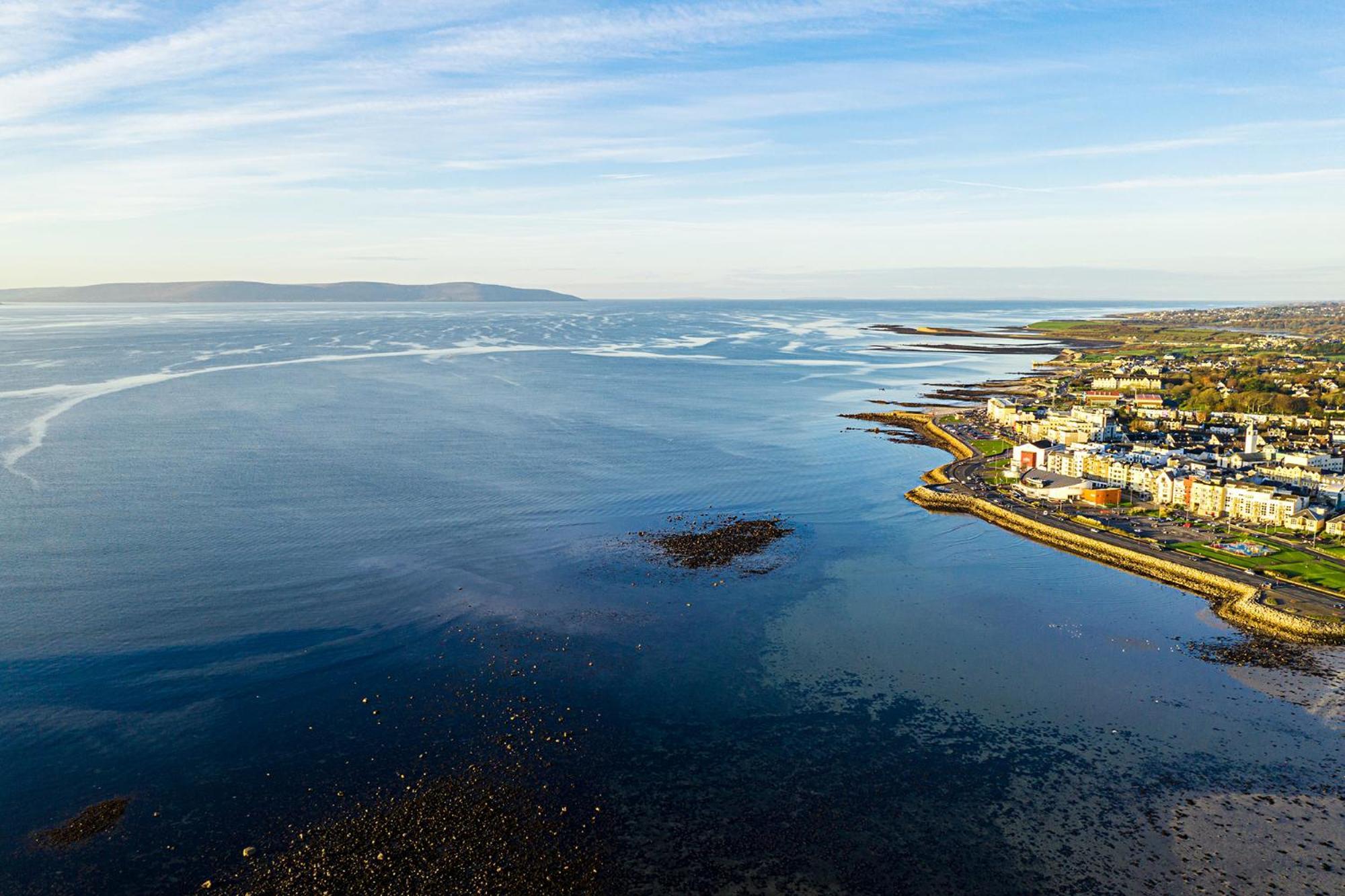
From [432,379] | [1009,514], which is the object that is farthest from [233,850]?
[432,379]

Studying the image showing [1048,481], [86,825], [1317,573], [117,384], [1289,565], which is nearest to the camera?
[86,825]

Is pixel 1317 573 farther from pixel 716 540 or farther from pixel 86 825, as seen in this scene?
pixel 86 825

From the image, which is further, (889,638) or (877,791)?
(889,638)

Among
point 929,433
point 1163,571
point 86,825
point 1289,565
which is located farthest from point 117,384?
point 1289,565

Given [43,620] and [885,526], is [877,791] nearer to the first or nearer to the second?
[885,526]

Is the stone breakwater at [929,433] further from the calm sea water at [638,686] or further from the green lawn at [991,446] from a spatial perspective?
the calm sea water at [638,686]
